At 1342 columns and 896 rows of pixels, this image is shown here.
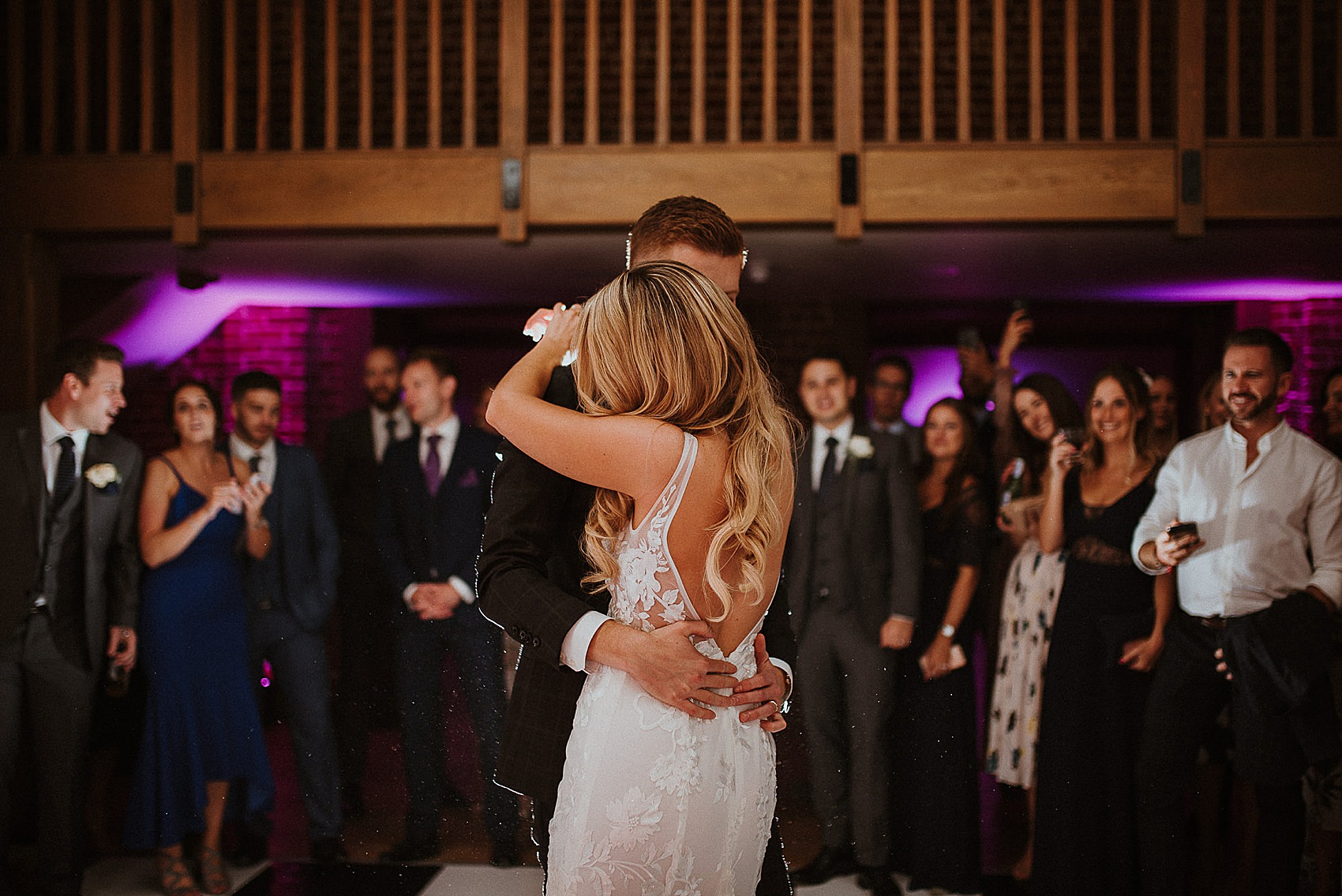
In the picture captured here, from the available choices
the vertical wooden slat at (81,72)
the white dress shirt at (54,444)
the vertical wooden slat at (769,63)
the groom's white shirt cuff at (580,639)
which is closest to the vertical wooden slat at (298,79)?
the vertical wooden slat at (81,72)

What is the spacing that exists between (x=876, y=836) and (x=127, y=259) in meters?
3.98

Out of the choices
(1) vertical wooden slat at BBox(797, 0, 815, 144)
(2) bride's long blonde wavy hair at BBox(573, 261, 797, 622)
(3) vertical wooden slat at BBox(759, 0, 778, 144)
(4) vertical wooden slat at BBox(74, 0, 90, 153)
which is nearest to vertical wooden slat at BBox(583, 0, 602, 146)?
(3) vertical wooden slat at BBox(759, 0, 778, 144)

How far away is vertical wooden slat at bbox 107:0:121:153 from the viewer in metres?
4.24

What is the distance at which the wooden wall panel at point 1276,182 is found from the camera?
3887 mm

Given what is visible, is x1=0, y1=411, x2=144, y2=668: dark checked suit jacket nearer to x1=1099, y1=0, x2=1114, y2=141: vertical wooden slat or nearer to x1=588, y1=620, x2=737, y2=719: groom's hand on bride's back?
x1=588, y1=620, x2=737, y2=719: groom's hand on bride's back

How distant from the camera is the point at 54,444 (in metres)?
3.31

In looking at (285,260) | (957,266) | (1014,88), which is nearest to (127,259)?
(285,260)

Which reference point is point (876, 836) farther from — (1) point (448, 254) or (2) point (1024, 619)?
(1) point (448, 254)

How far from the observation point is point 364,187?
13.6ft

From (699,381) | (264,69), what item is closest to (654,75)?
(264,69)

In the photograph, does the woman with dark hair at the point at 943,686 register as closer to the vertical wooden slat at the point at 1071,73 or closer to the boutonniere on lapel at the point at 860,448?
the boutonniere on lapel at the point at 860,448

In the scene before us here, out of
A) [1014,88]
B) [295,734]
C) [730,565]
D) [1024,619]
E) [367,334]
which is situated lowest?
[295,734]

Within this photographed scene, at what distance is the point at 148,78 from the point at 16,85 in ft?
1.67

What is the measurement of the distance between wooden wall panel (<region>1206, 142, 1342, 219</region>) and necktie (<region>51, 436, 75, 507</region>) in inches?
159
